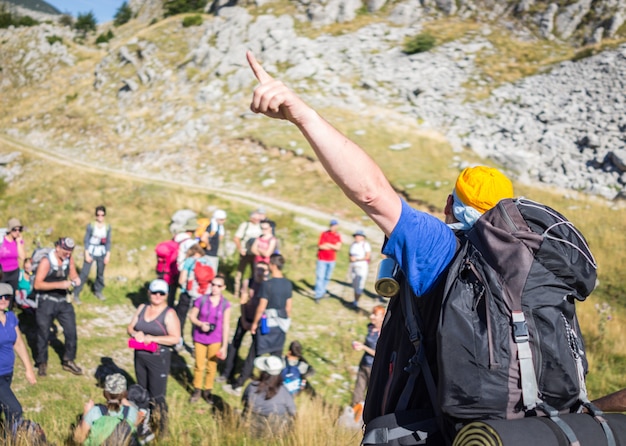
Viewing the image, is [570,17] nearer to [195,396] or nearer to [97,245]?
[97,245]

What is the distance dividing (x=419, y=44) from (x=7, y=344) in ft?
111

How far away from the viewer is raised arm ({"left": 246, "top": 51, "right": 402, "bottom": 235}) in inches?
63.9

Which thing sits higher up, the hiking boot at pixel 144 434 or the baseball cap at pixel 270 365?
the baseball cap at pixel 270 365

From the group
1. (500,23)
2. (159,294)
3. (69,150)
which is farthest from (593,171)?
(69,150)

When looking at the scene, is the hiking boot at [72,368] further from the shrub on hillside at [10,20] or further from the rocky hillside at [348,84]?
the shrub on hillside at [10,20]

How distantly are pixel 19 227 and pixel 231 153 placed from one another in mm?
17866

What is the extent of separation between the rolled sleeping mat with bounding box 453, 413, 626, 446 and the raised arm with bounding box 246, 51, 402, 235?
2.22 feet

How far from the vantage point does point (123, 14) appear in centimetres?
7062

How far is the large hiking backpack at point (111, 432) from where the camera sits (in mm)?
4645

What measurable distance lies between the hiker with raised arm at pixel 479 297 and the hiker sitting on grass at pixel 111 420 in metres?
3.60

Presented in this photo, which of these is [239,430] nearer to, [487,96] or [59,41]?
[487,96]

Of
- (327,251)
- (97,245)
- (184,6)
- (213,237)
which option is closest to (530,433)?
(213,237)

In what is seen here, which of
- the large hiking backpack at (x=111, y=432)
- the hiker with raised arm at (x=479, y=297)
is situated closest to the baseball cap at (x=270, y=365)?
the large hiking backpack at (x=111, y=432)

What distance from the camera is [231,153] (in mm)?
26438
